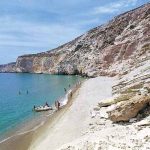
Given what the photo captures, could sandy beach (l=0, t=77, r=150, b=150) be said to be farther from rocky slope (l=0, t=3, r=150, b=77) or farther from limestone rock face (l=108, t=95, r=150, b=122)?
rocky slope (l=0, t=3, r=150, b=77)

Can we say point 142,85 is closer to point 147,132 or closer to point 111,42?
point 147,132

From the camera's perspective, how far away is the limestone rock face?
2800 cm

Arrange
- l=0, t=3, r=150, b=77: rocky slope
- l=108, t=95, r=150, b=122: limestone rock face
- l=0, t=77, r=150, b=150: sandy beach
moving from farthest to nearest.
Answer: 1. l=0, t=3, r=150, b=77: rocky slope
2. l=108, t=95, r=150, b=122: limestone rock face
3. l=0, t=77, r=150, b=150: sandy beach

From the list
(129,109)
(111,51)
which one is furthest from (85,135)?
(111,51)

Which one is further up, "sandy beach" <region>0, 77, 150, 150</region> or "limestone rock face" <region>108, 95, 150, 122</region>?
"limestone rock face" <region>108, 95, 150, 122</region>

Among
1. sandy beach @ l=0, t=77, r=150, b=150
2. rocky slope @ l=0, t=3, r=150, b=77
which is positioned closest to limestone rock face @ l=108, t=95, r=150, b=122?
sandy beach @ l=0, t=77, r=150, b=150

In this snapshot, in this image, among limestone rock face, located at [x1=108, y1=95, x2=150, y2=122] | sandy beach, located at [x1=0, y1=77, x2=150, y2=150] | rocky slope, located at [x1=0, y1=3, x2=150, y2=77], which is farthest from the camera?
rocky slope, located at [x1=0, y1=3, x2=150, y2=77]

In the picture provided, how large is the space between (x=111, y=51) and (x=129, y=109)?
87784 millimetres

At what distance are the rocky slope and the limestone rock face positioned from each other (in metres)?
49.9

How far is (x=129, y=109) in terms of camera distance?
28000 mm

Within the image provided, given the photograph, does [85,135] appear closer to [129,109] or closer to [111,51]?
[129,109]

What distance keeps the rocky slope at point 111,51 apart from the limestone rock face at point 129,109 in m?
49.9

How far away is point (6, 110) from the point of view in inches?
2271

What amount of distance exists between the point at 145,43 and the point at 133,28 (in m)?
28.1
